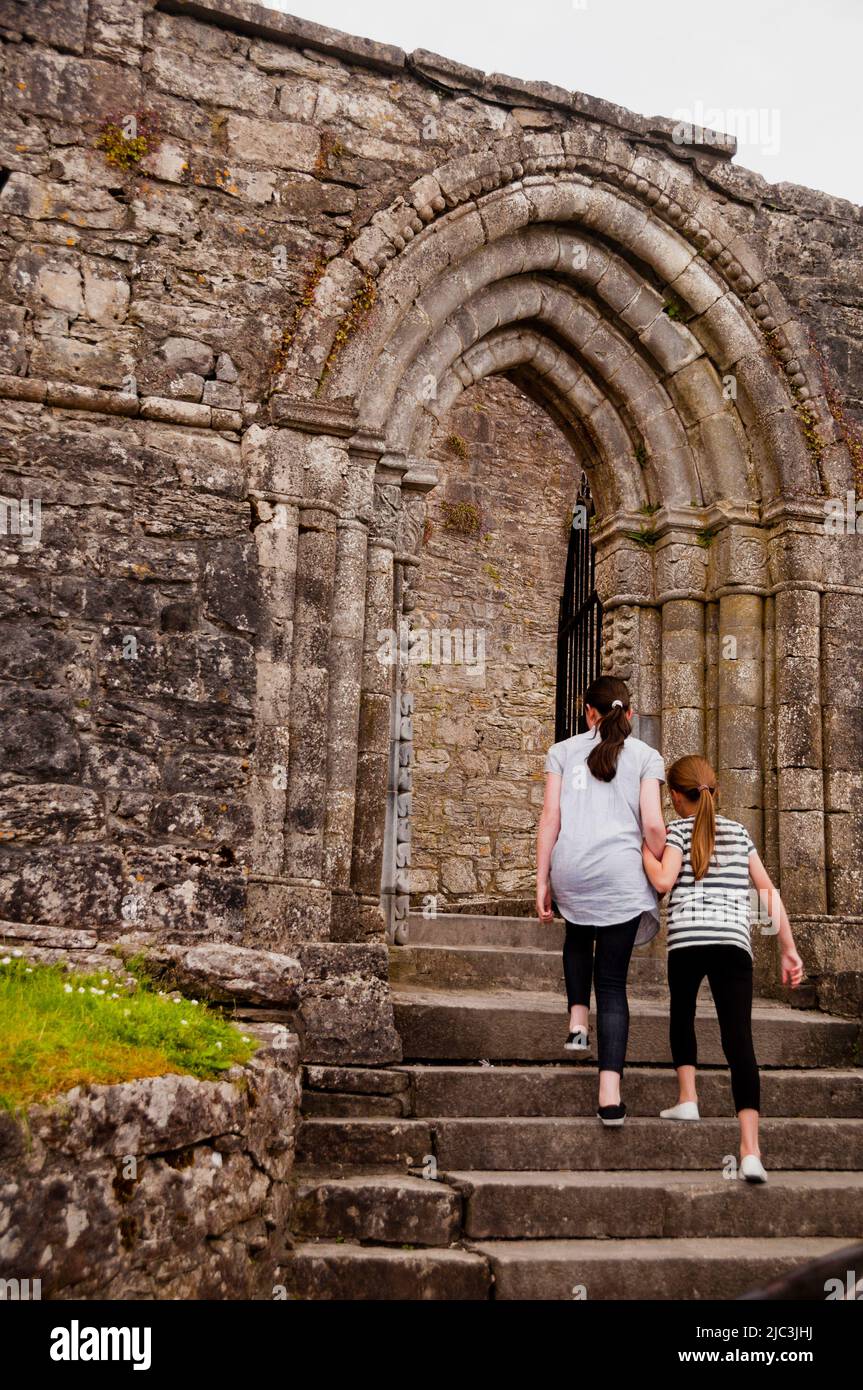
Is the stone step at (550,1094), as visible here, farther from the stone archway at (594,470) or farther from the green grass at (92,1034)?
the stone archway at (594,470)

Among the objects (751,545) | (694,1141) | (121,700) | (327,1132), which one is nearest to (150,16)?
(121,700)

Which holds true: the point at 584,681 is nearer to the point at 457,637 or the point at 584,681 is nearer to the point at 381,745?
the point at 457,637

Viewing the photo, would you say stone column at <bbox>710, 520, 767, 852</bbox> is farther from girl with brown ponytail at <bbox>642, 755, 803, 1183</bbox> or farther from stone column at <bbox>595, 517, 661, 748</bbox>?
girl with brown ponytail at <bbox>642, 755, 803, 1183</bbox>

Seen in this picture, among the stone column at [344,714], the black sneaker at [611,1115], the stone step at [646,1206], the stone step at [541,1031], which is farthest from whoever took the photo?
the stone column at [344,714]

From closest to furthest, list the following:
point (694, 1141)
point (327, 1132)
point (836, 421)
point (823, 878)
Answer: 1. point (327, 1132)
2. point (694, 1141)
3. point (823, 878)
4. point (836, 421)

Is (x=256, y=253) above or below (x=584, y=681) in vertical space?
above

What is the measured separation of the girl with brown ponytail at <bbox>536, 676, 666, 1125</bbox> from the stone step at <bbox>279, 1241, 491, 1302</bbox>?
969mm

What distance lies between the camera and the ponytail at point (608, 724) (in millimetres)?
4863

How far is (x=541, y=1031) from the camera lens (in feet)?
17.5

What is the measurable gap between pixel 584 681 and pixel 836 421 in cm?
475

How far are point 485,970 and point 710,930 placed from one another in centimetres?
226

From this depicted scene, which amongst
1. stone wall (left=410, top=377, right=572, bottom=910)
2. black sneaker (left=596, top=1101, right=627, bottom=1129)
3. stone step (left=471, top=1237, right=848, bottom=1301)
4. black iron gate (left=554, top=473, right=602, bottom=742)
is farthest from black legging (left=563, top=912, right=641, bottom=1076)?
stone wall (left=410, top=377, right=572, bottom=910)

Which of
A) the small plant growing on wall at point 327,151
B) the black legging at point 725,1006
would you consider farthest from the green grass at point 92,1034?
the small plant growing on wall at point 327,151

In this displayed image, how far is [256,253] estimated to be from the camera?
630cm
